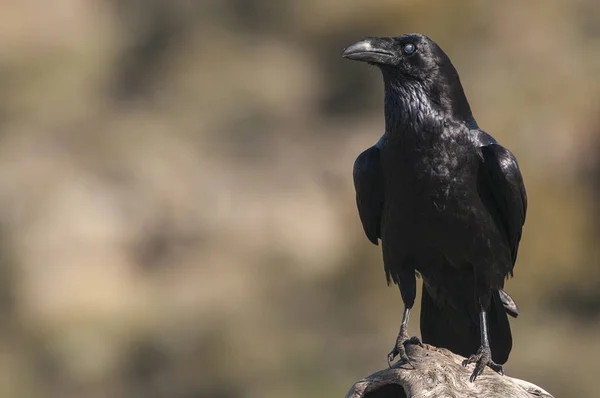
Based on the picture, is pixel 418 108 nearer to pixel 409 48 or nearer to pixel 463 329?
pixel 409 48

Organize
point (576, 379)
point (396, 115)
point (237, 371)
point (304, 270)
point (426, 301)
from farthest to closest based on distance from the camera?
point (304, 270) → point (237, 371) → point (576, 379) → point (426, 301) → point (396, 115)

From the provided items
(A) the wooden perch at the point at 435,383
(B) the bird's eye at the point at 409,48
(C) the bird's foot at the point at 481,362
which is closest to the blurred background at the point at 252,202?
(C) the bird's foot at the point at 481,362

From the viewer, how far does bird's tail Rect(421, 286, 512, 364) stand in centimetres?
873

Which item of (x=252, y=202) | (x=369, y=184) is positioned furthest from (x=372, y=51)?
(x=252, y=202)

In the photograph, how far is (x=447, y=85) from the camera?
27.5 feet

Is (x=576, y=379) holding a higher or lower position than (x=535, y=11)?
lower

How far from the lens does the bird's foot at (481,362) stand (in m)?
7.72

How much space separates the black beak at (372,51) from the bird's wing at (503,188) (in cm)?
94

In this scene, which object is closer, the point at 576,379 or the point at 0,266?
the point at 576,379

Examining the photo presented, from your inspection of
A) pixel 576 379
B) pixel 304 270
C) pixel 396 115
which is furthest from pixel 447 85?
pixel 304 270

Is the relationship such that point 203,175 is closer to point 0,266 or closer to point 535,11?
point 0,266

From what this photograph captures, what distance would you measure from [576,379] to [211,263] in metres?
5.95

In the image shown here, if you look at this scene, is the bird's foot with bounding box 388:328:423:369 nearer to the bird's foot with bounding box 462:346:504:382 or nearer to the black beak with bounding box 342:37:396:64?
the bird's foot with bounding box 462:346:504:382

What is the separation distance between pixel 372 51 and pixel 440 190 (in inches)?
44.1
